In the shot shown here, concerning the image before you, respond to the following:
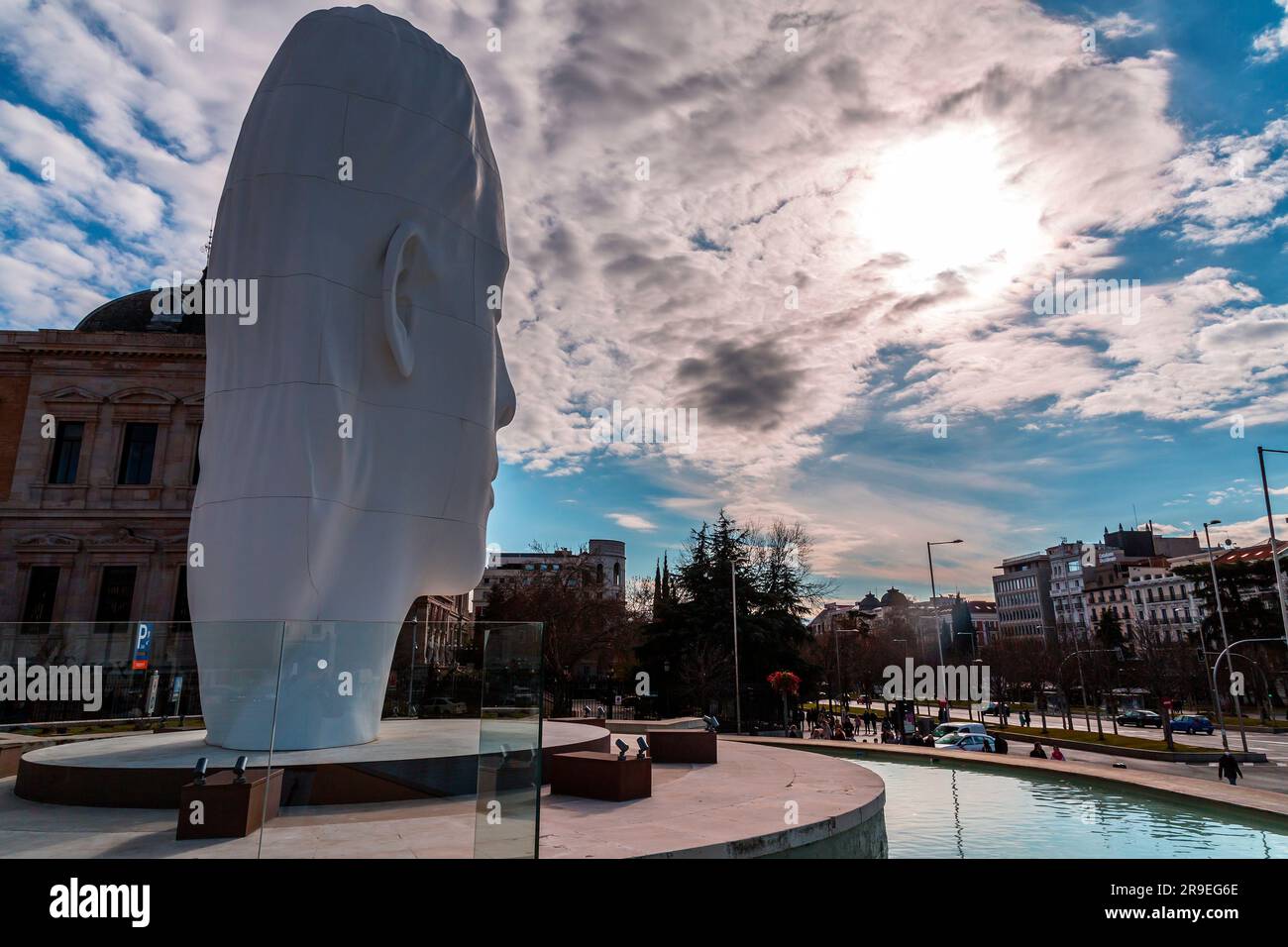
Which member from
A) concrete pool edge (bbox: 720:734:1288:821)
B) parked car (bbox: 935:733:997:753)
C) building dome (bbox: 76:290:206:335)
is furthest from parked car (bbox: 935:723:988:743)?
building dome (bbox: 76:290:206:335)

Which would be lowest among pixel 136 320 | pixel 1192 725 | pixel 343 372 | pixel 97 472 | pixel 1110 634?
pixel 1192 725

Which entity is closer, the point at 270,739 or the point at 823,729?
the point at 270,739

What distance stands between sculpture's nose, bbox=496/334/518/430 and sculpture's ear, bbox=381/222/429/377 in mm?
2337

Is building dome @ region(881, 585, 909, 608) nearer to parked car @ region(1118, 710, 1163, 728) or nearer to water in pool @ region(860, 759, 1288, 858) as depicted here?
parked car @ region(1118, 710, 1163, 728)

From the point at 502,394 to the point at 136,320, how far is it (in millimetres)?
39232

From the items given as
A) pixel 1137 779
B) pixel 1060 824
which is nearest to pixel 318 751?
pixel 1060 824

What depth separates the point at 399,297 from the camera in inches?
448

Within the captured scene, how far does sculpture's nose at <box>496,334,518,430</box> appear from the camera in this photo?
13.6 metres

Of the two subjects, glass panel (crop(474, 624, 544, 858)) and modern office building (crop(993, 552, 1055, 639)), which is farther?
modern office building (crop(993, 552, 1055, 639))

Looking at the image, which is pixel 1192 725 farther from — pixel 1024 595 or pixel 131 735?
pixel 1024 595

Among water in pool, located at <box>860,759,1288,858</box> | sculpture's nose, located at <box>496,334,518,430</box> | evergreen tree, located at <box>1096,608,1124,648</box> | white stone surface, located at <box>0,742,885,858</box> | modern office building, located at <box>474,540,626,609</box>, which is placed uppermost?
modern office building, located at <box>474,540,626,609</box>
